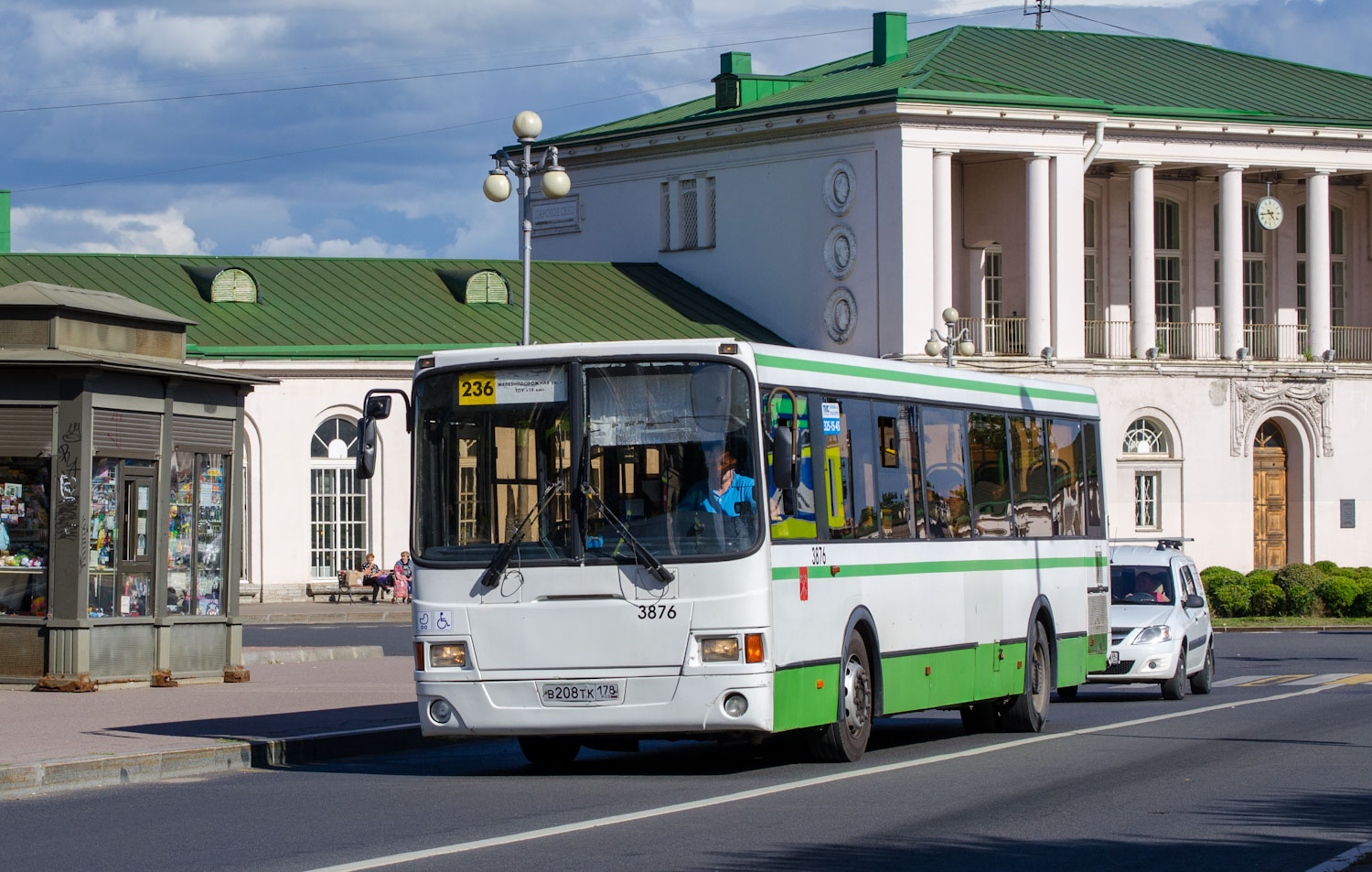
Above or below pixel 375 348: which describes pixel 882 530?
below

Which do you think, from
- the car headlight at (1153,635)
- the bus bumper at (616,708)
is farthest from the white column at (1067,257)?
the bus bumper at (616,708)

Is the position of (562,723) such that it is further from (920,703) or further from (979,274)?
(979,274)

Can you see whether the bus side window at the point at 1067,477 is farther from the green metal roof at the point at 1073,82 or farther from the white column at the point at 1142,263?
the white column at the point at 1142,263

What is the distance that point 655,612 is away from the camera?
1388cm

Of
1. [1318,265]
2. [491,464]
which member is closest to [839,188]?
[1318,265]

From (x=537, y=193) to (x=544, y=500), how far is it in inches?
2027

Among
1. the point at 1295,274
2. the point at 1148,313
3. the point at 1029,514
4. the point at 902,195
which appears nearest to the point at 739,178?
the point at 902,195

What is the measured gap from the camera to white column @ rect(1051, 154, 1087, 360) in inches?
2172

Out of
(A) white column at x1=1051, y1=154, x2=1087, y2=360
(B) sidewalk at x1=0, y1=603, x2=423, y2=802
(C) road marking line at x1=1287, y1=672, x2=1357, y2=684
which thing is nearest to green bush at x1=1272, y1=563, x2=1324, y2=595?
(A) white column at x1=1051, y1=154, x2=1087, y2=360

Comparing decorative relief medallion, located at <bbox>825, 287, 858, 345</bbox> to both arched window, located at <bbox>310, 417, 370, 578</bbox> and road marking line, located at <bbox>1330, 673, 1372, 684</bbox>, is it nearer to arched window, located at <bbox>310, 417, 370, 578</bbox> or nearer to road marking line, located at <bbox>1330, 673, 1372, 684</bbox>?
arched window, located at <bbox>310, 417, 370, 578</bbox>

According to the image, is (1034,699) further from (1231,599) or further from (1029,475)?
(1231,599)

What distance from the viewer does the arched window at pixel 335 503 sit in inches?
1887

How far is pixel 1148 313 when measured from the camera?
57.1m

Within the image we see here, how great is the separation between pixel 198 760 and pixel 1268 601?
32.2m
